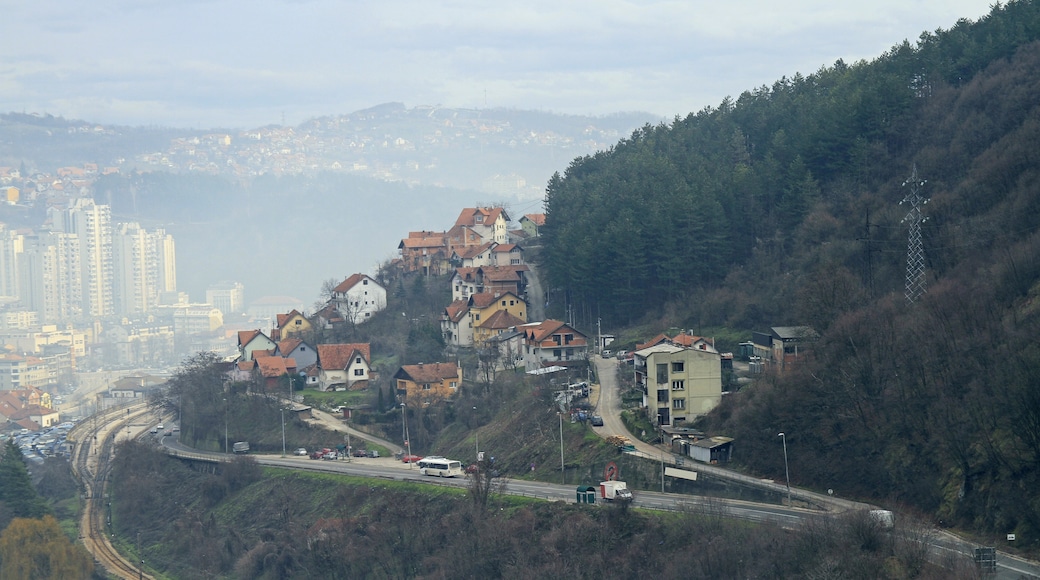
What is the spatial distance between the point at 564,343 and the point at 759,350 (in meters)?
9.59

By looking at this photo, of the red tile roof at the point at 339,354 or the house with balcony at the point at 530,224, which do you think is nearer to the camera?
the red tile roof at the point at 339,354

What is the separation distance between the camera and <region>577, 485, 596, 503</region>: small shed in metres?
32.9

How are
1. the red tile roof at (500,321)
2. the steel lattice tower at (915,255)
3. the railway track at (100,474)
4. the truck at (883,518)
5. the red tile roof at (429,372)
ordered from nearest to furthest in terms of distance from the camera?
the truck at (883,518)
the steel lattice tower at (915,255)
the railway track at (100,474)
the red tile roof at (429,372)
the red tile roof at (500,321)

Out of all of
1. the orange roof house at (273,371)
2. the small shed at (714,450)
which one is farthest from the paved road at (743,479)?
the orange roof house at (273,371)

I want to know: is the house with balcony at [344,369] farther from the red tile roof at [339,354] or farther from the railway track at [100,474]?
the railway track at [100,474]

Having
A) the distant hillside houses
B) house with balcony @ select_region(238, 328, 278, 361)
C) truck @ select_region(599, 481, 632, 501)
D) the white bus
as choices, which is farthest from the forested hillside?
house with balcony @ select_region(238, 328, 278, 361)

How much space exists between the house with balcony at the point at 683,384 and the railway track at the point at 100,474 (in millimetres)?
18561

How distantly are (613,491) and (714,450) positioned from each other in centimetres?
395

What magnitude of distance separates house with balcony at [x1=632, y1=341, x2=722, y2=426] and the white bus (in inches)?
270

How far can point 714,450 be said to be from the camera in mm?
34875

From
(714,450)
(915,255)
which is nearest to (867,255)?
(915,255)

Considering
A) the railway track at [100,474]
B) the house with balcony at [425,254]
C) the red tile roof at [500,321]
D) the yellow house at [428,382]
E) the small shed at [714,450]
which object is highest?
the house with balcony at [425,254]

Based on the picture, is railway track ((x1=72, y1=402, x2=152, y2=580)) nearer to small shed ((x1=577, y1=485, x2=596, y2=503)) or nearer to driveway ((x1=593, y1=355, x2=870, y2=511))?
driveway ((x1=593, y1=355, x2=870, y2=511))

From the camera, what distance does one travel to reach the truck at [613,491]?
105ft
